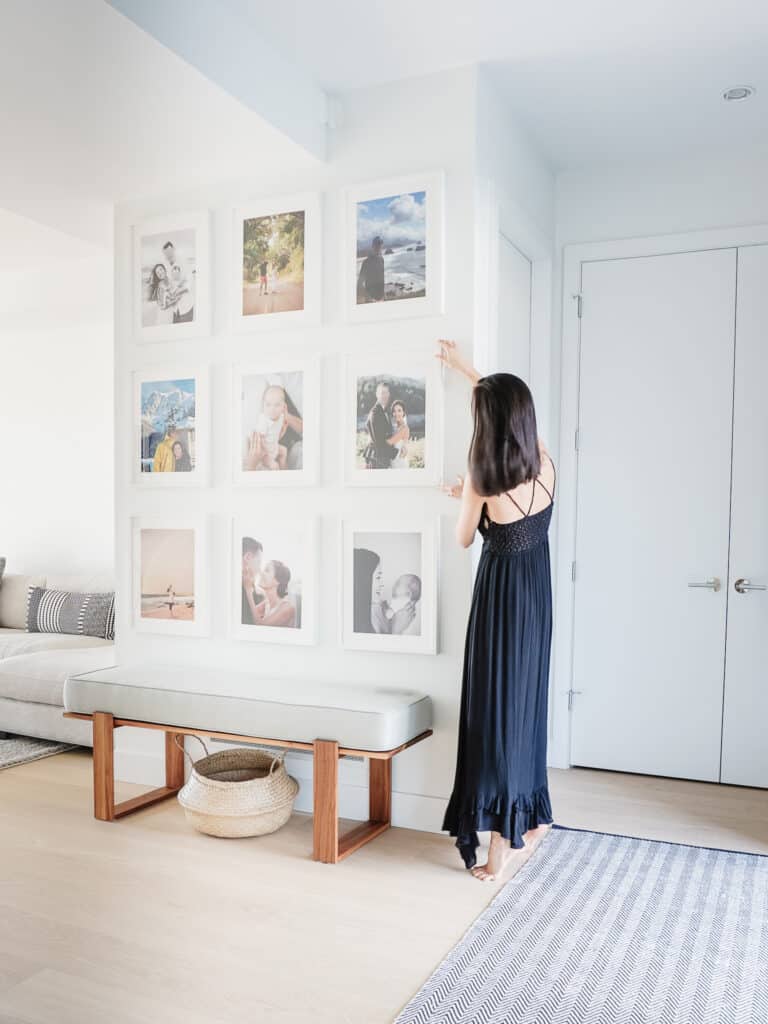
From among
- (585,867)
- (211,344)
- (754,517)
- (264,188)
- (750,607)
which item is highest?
(264,188)

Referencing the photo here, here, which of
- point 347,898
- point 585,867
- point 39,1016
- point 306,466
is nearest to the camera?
point 39,1016

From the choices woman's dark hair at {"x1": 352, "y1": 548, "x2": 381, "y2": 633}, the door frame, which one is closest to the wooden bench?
woman's dark hair at {"x1": 352, "y1": 548, "x2": 381, "y2": 633}

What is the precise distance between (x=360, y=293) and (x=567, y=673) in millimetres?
1920

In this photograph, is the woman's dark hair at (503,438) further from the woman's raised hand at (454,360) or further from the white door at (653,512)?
the white door at (653,512)

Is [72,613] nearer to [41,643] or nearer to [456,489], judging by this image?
[41,643]

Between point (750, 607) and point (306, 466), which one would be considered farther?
point (750, 607)

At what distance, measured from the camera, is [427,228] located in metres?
3.18

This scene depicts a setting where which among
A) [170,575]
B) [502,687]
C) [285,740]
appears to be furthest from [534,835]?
[170,575]

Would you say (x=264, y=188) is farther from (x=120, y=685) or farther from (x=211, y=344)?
(x=120, y=685)

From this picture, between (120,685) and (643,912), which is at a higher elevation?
(120,685)

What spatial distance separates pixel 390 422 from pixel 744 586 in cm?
167

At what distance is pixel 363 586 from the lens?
3.32 meters

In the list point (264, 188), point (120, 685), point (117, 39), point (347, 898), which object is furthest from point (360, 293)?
point (347, 898)

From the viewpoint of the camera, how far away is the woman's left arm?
2879 mm
